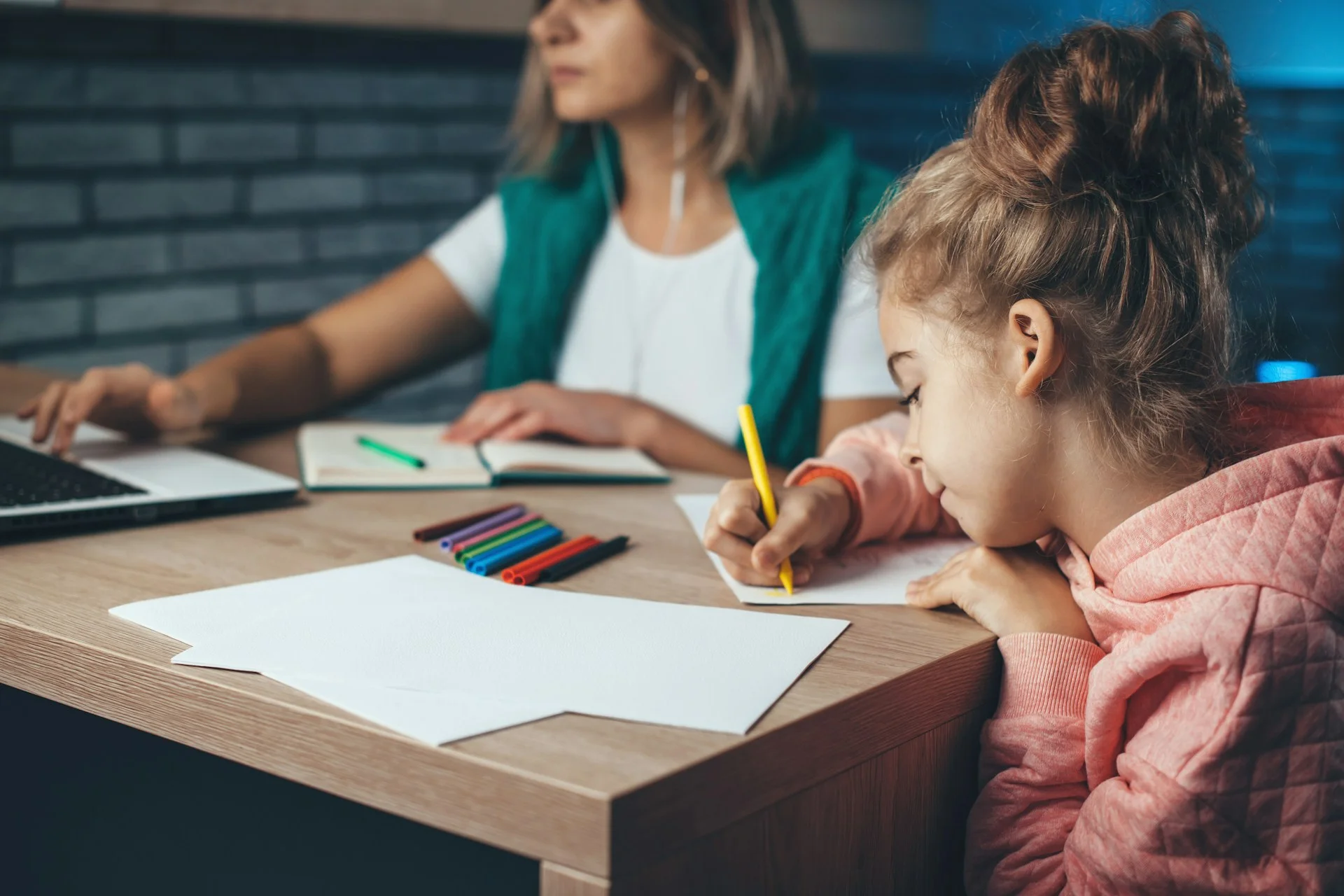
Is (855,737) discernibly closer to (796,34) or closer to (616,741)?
(616,741)

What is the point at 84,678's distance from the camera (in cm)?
72

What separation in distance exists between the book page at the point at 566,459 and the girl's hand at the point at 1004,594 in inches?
16.1

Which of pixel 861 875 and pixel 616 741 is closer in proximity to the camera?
pixel 616 741

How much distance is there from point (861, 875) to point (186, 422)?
87 cm

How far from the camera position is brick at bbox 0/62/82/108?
6.09 ft

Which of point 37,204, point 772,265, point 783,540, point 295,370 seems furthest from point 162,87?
point 783,540

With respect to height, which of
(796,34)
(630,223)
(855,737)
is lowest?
(855,737)

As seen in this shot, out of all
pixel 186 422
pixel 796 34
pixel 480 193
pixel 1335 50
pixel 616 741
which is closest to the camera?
pixel 616 741

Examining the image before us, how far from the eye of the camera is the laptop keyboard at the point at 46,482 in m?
0.97

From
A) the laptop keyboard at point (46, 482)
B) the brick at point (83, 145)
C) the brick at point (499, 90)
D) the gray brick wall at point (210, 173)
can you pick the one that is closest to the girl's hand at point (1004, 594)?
the laptop keyboard at point (46, 482)

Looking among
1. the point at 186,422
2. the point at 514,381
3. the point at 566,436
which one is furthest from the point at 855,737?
the point at 514,381

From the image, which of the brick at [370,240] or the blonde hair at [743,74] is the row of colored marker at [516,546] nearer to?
the blonde hair at [743,74]

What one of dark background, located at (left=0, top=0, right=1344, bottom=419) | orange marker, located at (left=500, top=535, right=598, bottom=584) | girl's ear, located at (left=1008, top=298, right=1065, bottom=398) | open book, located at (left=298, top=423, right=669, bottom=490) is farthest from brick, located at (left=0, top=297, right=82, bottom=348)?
girl's ear, located at (left=1008, top=298, right=1065, bottom=398)

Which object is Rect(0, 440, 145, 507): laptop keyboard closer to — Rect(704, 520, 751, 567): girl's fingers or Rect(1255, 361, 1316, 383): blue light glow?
Rect(704, 520, 751, 567): girl's fingers
